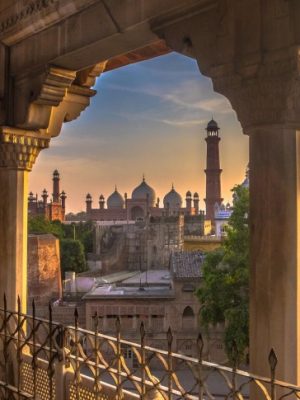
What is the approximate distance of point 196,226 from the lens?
50594 millimetres

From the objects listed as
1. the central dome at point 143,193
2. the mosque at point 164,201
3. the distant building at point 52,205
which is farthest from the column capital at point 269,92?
the central dome at point 143,193

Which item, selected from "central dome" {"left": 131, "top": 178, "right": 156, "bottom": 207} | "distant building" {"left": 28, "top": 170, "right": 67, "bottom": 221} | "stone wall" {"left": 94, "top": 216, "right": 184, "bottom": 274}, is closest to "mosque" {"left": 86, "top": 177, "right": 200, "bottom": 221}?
"central dome" {"left": 131, "top": 178, "right": 156, "bottom": 207}

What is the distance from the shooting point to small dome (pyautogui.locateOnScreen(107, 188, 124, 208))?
61906mm

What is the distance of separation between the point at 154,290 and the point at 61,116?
63.4 ft

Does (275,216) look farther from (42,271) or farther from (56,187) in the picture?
(56,187)

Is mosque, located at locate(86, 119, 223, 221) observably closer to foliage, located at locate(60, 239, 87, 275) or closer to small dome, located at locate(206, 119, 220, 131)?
small dome, located at locate(206, 119, 220, 131)

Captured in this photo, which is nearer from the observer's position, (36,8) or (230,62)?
(230,62)

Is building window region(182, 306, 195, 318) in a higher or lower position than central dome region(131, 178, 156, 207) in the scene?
lower

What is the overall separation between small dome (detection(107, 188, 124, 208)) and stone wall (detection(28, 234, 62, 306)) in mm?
32996

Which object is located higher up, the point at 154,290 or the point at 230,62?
the point at 230,62

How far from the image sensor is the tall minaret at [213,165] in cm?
4919

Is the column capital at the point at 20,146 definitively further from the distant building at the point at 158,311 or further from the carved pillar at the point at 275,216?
the distant building at the point at 158,311

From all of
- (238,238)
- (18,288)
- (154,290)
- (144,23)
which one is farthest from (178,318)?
(144,23)

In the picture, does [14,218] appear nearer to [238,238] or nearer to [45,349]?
[45,349]
